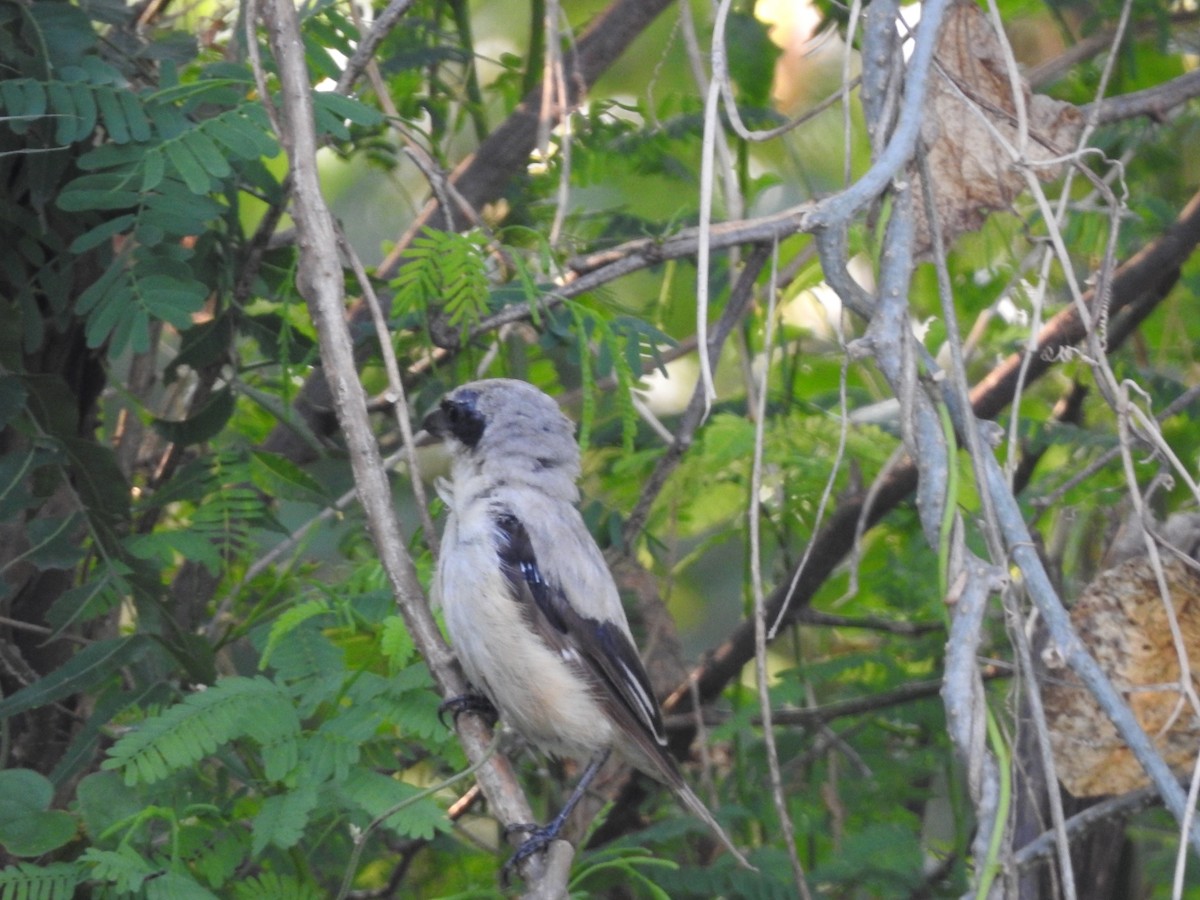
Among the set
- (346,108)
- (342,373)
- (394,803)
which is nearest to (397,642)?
(394,803)

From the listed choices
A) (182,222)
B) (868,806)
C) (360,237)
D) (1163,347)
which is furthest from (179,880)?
(1163,347)

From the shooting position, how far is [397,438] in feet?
15.3

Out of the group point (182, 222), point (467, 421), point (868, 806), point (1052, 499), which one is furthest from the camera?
point (868, 806)

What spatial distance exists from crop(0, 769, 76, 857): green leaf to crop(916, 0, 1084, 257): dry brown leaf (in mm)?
2362

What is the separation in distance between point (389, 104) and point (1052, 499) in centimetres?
222

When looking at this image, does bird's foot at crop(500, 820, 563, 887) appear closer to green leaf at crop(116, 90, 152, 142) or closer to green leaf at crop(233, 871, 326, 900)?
green leaf at crop(233, 871, 326, 900)

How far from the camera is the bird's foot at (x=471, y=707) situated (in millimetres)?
3049

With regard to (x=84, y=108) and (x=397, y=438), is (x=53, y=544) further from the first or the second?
(x=397, y=438)

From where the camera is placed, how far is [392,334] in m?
3.89

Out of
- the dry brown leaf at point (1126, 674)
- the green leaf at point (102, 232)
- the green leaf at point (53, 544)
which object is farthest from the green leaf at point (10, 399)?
the dry brown leaf at point (1126, 674)

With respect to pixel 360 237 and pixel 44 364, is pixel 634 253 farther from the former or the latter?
pixel 360 237

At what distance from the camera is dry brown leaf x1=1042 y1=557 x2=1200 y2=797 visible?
9.75ft

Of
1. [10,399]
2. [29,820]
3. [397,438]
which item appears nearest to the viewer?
[29,820]

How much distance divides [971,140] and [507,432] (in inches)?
58.4
